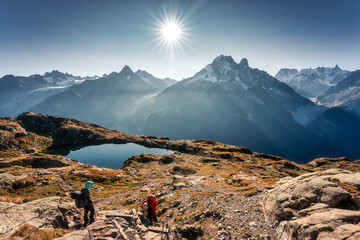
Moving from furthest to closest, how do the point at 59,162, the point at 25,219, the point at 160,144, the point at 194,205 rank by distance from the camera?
the point at 160,144, the point at 59,162, the point at 194,205, the point at 25,219

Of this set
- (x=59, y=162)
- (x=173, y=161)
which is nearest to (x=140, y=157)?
(x=173, y=161)

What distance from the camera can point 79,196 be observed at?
582 inches

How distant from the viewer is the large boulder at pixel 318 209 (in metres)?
10.4

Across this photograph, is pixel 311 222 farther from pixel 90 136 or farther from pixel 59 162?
pixel 90 136

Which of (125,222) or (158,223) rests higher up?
(125,222)

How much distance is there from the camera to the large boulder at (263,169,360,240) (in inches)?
409

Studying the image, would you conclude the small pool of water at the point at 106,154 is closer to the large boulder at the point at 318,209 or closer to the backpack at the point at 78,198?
the backpack at the point at 78,198

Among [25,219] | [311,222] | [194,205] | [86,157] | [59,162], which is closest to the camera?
[311,222]

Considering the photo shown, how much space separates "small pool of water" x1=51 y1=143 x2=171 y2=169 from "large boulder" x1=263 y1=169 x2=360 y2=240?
294 feet

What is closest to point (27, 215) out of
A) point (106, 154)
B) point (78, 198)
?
point (78, 198)

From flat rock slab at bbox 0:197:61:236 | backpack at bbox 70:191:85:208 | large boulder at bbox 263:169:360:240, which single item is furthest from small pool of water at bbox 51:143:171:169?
large boulder at bbox 263:169:360:240

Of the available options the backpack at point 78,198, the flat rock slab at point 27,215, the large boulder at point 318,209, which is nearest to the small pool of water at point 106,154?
the flat rock slab at point 27,215

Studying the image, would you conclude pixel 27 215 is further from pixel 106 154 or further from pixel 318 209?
pixel 106 154

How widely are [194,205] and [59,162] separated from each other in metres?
69.5
